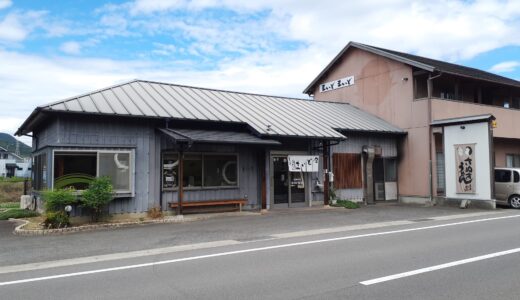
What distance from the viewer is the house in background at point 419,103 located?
2012 centimetres

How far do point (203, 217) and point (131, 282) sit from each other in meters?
8.38

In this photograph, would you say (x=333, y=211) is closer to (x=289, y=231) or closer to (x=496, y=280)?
(x=289, y=231)

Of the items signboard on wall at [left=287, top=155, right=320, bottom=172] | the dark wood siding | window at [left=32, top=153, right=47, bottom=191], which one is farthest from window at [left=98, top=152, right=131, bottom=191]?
the dark wood siding

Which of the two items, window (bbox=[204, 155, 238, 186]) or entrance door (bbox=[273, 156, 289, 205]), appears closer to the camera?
window (bbox=[204, 155, 238, 186])

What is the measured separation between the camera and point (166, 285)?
5.96m

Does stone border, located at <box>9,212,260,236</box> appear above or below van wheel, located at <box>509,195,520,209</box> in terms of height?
below

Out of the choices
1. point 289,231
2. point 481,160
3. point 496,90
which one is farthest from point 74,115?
point 496,90

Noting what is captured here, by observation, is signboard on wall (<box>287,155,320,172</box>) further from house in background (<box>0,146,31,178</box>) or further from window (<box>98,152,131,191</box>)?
house in background (<box>0,146,31,178</box>)

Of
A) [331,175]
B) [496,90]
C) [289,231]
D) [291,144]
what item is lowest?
[289,231]

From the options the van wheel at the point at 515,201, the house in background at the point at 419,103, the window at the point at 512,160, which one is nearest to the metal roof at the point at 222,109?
the house in background at the point at 419,103

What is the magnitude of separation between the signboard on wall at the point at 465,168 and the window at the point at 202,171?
9.78m

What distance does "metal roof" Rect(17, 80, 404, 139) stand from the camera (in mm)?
14188

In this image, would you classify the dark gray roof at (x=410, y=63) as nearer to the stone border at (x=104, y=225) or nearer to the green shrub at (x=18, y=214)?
the stone border at (x=104, y=225)

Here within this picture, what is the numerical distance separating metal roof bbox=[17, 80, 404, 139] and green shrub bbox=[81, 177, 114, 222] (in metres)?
2.15
